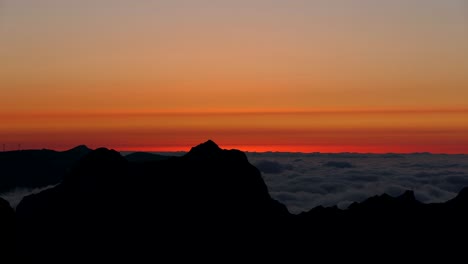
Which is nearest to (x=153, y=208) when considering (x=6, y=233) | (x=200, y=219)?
(x=200, y=219)

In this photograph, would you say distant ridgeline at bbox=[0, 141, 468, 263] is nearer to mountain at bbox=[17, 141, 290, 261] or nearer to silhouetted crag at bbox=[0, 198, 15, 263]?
mountain at bbox=[17, 141, 290, 261]

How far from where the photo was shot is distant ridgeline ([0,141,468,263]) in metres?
156

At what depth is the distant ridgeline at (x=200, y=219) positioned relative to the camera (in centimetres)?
15638

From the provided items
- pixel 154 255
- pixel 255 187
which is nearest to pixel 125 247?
pixel 154 255

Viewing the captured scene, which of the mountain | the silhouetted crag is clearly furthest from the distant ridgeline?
the silhouetted crag

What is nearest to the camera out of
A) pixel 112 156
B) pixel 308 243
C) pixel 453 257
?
pixel 453 257

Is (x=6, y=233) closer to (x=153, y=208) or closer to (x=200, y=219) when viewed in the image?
(x=200, y=219)

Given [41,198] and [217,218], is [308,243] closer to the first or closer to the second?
[217,218]

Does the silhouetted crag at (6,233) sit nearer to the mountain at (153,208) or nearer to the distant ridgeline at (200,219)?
the distant ridgeline at (200,219)

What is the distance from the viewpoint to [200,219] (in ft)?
533

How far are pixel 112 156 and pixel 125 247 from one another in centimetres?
2874

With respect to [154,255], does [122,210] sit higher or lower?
higher

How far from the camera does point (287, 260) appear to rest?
155 meters

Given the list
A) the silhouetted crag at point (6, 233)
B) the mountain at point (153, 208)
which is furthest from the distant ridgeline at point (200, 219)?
the silhouetted crag at point (6, 233)
